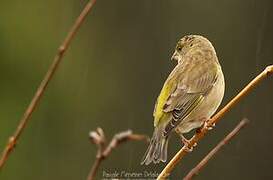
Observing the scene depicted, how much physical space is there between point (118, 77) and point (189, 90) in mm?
6512

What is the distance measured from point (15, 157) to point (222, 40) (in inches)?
116

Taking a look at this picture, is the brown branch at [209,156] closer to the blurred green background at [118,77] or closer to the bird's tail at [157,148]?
the bird's tail at [157,148]

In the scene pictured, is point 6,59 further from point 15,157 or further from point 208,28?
point 208,28

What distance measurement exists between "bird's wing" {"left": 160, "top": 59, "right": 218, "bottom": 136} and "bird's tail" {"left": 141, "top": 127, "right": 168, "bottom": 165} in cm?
7

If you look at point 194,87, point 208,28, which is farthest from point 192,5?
point 194,87

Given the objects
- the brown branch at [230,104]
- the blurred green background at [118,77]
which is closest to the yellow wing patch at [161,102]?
the brown branch at [230,104]

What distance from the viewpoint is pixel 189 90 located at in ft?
14.2

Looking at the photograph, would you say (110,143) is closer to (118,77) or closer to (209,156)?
(209,156)

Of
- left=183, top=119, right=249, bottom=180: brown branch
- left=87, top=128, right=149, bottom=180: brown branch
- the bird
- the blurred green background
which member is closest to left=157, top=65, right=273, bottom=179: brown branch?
left=183, top=119, right=249, bottom=180: brown branch

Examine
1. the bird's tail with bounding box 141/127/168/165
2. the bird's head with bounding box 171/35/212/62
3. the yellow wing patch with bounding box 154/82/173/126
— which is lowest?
the bird's tail with bounding box 141/127/168/165

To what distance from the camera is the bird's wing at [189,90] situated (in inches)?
165

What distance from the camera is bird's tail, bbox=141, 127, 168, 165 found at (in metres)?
3.59

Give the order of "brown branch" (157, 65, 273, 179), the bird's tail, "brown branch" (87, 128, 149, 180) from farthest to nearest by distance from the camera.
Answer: the bird's tail → "brown branch" (157, 65, 273, 179) → "brown branch" (87, 128, 149, 180)

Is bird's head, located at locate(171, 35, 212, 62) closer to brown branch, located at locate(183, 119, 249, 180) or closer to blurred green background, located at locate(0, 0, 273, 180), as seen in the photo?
brown branch, located at locate(183, 119, 249, 180)
